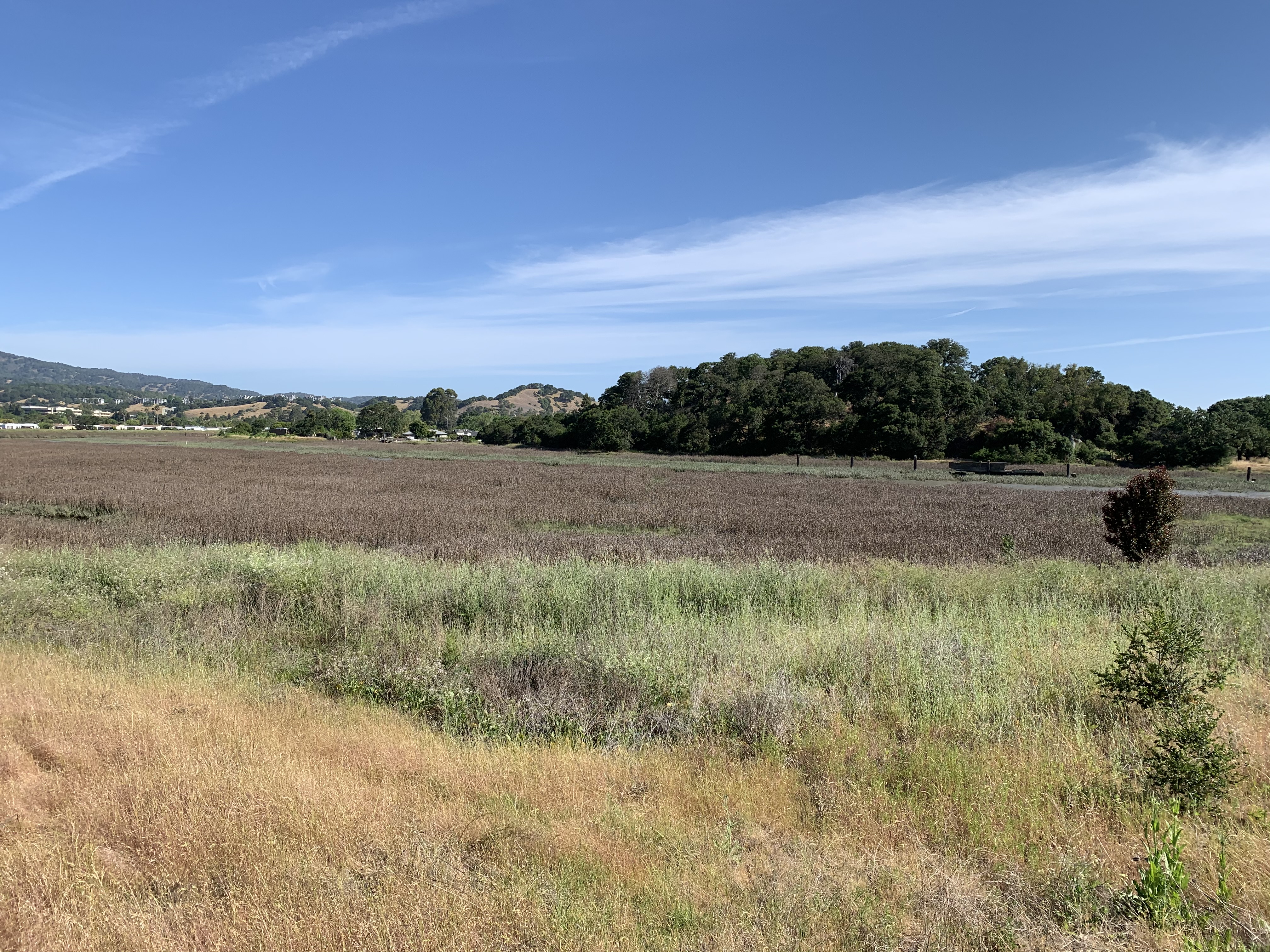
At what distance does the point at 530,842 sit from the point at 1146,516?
46.0 ft

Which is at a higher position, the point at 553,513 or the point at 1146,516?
the point at 1146,516

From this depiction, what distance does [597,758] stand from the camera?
14.5ft

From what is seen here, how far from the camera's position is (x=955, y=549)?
16125mm

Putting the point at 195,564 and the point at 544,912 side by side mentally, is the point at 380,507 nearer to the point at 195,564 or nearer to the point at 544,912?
the point at 195,564

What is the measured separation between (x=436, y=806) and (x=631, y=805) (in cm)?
106

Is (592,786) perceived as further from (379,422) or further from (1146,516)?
(379,422)

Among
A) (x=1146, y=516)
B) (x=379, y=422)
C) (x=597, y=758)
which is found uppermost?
(x=379, y=422)

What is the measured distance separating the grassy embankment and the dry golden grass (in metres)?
0.02

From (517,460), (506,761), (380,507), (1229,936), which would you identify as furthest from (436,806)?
(517,460)

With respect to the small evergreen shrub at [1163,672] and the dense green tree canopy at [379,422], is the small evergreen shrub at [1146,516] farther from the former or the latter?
the dense green tree canopy at [379,422]

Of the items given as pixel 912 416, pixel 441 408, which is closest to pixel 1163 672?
pixel 912 416

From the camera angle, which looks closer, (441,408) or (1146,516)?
(1146,516)

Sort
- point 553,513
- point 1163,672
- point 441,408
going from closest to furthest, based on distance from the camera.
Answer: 1. point 1163,672
2. point 553,513
3. point 441,408

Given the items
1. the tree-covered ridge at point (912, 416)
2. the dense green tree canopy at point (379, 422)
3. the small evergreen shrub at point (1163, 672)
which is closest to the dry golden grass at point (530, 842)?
the small evergreen shrub at point (1163, 672)
